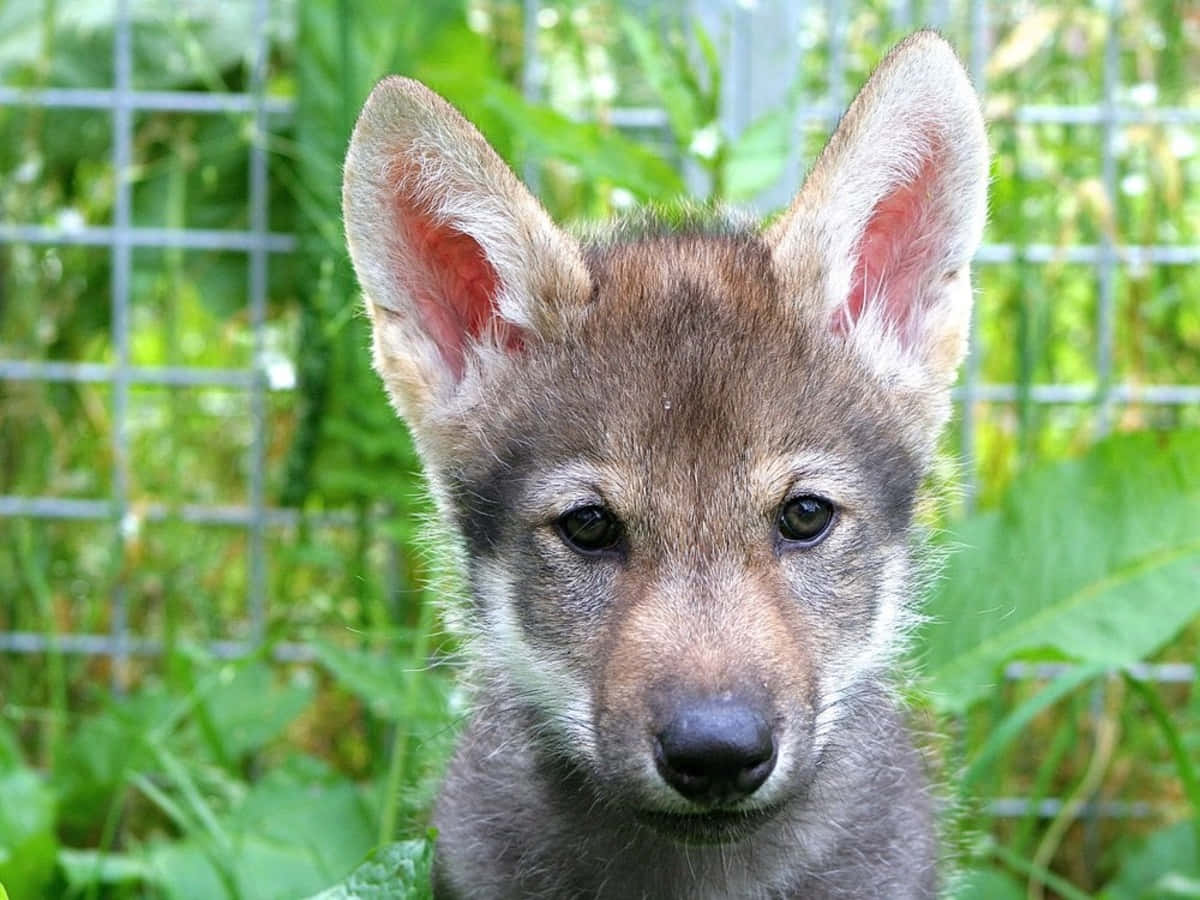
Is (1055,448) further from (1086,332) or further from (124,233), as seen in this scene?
(124,233)

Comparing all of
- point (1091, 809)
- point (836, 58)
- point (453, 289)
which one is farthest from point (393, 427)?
point (1091, 809)

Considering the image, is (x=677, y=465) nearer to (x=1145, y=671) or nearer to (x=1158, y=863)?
(x=1158, y=863)

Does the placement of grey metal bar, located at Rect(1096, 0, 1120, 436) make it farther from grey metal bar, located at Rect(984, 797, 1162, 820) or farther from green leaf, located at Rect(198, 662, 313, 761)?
green leaf, located at Rect(198, 662, 313, 761)

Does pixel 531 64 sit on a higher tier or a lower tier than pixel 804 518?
higher

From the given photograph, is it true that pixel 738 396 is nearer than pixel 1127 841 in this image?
Yes

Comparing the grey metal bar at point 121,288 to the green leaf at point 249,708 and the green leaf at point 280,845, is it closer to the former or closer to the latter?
the green leaf at point 249,708

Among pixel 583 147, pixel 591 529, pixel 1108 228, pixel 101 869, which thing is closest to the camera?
pixel 591 529

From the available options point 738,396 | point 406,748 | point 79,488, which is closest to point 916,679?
point 738,396

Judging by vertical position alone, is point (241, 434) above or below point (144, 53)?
below
